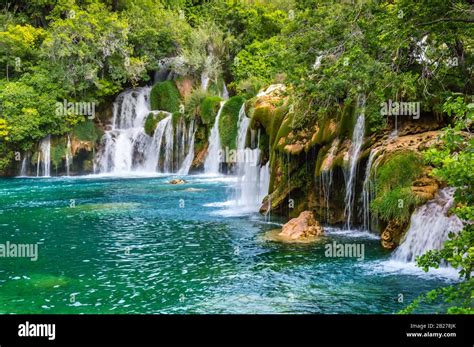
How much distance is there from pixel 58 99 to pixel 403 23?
106ft

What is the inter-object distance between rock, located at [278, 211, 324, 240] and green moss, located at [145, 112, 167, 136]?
75.2 ft

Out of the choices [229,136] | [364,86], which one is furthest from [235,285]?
[229,136]

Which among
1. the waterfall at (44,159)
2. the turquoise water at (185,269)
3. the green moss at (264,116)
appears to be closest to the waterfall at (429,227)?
the turquoise water at (185,269)

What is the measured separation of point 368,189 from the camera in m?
14.0

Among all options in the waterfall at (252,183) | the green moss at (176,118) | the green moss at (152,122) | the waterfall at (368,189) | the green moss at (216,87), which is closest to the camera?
the waterfall at (368,189)

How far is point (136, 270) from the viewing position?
11.6 m

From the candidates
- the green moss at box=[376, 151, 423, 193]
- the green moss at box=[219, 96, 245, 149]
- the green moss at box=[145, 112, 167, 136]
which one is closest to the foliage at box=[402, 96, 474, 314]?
the green moss at box=[376, 151, 423, 193]

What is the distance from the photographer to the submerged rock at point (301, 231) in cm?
1422

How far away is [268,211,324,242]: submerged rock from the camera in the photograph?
560 inches

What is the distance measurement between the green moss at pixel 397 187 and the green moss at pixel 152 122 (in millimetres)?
25113

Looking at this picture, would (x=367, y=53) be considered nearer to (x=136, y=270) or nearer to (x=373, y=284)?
(x=373, y=284)

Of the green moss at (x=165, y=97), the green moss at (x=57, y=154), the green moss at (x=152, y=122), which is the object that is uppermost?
the green moss at (x=165, y=97)

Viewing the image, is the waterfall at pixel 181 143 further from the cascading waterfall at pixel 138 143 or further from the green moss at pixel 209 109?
the green moss at pixel 209 109

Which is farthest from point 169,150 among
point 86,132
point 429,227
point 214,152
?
point 429,227
